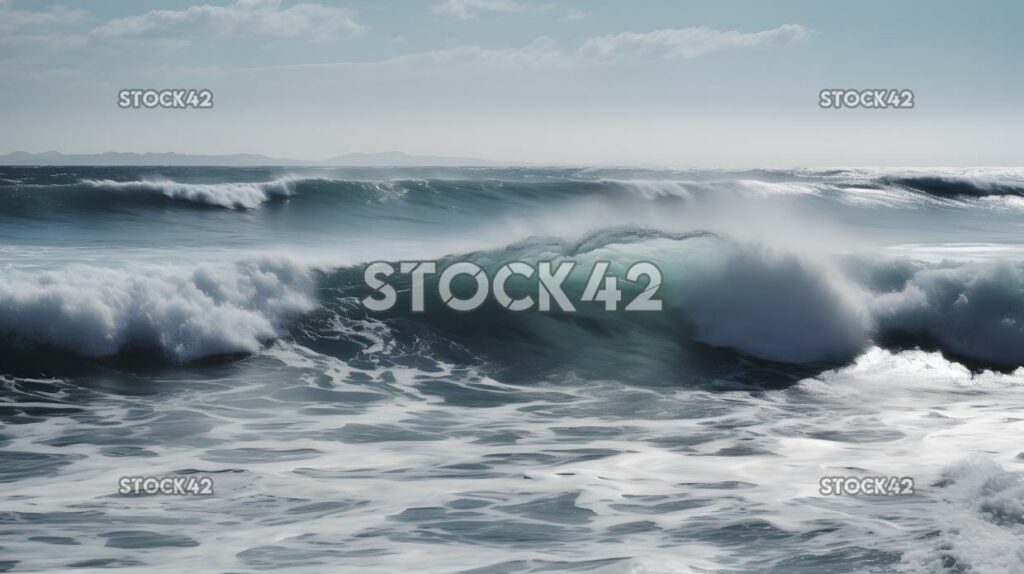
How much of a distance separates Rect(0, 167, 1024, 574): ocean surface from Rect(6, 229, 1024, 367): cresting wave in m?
0.04

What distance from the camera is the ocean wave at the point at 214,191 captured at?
23.8m

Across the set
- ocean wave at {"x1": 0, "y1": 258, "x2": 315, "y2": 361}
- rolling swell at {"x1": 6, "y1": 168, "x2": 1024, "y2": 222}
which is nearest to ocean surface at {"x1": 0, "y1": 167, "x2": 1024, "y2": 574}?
ocean wave at {"x1": 0, "y1": 258, "x2": 315, "y2": 361}

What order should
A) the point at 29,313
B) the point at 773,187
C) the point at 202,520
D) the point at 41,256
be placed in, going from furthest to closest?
the point at 773,187 → the point at 41,256 → the point at 29,313 → the point at 202,520

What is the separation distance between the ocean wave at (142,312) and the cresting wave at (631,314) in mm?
15

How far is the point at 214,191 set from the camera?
24.8 metres

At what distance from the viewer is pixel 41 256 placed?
15.5m

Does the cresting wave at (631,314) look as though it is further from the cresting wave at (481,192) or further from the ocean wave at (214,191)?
the cresting wave at (481,192)

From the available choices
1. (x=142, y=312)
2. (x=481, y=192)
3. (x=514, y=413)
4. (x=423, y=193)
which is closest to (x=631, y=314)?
(x=514, y=413)

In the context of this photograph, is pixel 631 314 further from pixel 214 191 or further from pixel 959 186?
pixel 959 186

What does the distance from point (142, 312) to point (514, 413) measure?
453cm

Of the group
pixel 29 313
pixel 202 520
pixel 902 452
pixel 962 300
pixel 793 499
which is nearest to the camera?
pixel 202 520

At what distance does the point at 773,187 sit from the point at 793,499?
29641 millimetres

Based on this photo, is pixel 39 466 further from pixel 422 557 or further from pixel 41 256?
pixel 41 256

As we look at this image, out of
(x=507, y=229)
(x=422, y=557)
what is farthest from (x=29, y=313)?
(x=507, y=229)
